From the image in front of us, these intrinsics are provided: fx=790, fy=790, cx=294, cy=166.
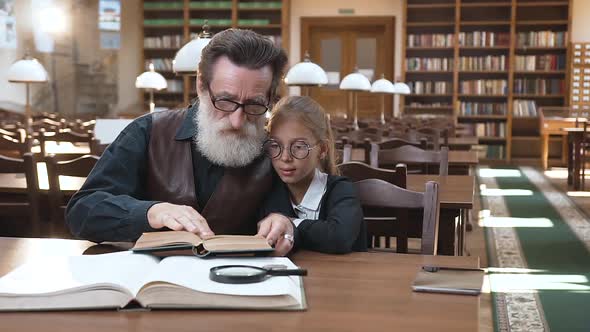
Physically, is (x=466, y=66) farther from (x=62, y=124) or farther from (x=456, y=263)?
(x=456, y=263)

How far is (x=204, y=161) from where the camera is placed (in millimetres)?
1844

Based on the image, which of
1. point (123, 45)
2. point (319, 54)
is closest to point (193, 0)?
point (123, 45)

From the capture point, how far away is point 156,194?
1.86 metres

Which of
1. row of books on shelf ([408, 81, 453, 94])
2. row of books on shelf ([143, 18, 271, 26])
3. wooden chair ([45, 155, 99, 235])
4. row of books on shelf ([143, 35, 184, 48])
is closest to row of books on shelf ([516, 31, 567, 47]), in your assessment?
row of books on shelf ([408, 81, 453, 94])

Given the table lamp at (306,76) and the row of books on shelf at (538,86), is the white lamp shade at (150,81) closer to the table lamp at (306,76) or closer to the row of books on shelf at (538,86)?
the table lamp at (306,76)

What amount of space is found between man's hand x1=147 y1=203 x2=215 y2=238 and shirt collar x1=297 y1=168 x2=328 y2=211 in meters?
0.36

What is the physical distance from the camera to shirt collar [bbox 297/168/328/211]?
5.96 feet

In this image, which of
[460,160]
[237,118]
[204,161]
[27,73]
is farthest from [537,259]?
[27,73]

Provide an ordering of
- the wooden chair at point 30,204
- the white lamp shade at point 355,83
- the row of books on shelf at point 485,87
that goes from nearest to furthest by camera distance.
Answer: the wooden chair at point 30,204
the white lamp shade at point 355,83
the row of books on shelf at point 485,87

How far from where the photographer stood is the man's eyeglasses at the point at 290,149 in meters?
1.78

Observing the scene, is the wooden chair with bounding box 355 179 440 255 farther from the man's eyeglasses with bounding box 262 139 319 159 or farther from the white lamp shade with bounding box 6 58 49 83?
the white lamp shade with bounding box 6 58 49 83

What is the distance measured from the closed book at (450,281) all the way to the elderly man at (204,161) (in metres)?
0.31

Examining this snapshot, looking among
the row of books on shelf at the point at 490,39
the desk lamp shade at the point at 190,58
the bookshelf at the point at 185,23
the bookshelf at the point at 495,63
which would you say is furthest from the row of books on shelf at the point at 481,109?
the desk lamp shade at the point at 190,58

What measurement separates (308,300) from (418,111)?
1173 centimetres
